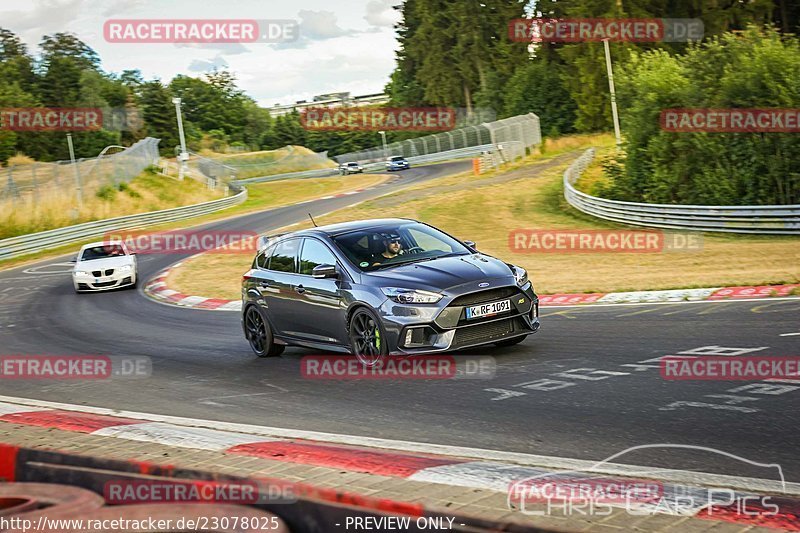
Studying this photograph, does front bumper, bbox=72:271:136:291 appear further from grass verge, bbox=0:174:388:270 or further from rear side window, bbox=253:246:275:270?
rear side window, bbox=253:246:275:270

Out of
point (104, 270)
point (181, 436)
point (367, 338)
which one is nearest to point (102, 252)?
point (104, 270)

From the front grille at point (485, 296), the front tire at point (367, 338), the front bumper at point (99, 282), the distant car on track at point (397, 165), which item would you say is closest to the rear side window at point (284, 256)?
the front tire at point (367, 338)

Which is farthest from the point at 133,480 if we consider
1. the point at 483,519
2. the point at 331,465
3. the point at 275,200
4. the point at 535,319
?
the point at 275,200

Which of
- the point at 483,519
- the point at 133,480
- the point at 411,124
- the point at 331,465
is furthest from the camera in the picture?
the point at 411,124

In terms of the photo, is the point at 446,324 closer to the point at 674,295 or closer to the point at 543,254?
the point at 674,295

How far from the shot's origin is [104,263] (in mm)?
26625

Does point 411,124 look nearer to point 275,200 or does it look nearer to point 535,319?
point 275,200

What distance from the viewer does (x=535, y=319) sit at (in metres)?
11.0

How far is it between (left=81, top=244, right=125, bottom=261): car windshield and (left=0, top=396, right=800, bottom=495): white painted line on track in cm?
1834

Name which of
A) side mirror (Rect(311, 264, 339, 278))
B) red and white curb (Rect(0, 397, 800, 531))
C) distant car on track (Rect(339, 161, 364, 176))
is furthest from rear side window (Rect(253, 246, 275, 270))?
distant car on track (Rect(339, 161, 364, 176))

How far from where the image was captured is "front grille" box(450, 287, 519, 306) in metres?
10.4

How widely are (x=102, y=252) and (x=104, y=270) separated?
3.81 feet

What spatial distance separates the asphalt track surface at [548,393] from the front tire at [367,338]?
0.56 meters

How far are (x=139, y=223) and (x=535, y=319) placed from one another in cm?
4027
